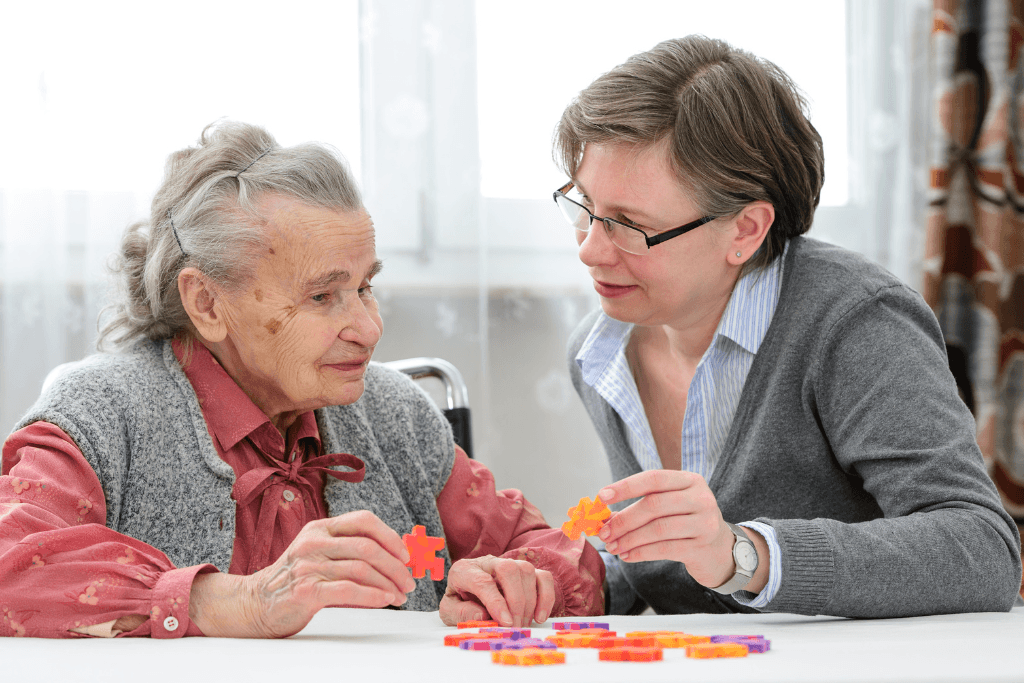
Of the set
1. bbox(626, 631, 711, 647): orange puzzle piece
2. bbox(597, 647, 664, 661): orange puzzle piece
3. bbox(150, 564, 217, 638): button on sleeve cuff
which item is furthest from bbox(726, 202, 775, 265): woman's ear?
bbox(150, 564, 217, 638): button on sleeve cuff

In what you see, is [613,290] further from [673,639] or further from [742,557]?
[673,639]

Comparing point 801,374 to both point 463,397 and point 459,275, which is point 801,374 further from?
point 459,275

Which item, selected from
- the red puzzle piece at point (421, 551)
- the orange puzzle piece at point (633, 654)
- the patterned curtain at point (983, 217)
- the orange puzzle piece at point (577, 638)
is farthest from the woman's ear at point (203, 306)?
the patterned curtain at point (983, 217)

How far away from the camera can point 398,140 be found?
225 cm

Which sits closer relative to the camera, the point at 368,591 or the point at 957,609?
the point at 368,591

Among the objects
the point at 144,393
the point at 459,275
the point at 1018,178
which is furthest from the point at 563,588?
the point at 1018,178

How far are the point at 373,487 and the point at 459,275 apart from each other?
2.99ft

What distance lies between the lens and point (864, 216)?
2602 millimetres

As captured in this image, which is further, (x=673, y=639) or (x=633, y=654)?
(x=673, y=639)

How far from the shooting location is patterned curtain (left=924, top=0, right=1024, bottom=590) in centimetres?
254

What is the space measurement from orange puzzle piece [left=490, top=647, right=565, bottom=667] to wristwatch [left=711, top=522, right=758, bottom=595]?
0.40m

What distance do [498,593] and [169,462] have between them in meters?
0.48

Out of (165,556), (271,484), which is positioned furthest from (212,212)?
(165,556)

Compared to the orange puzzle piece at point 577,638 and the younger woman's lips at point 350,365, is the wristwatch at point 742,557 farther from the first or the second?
the younger woman's lips at point 350,365
